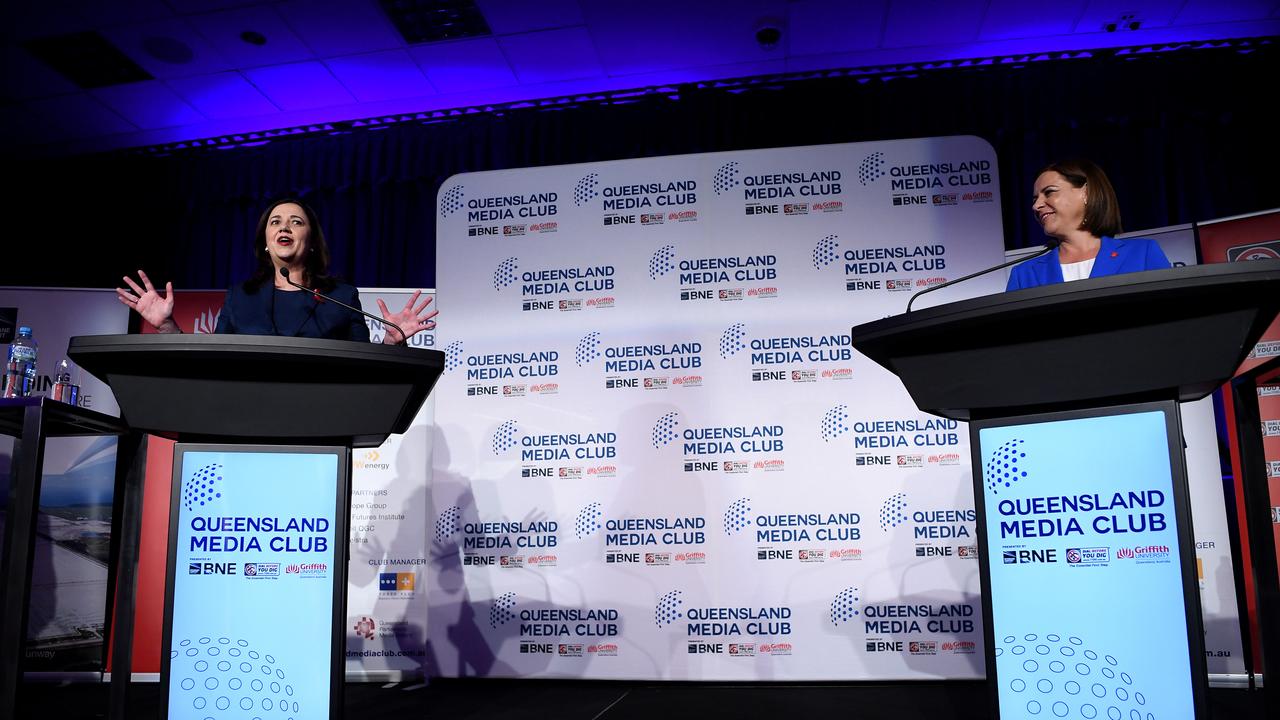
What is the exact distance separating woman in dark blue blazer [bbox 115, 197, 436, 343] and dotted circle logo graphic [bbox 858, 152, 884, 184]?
2456 millimetres

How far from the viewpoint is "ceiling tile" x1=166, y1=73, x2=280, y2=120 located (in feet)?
16.4

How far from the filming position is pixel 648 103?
5.21 metres

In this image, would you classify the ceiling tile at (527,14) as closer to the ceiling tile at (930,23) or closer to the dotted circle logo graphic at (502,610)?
the ceiling tile at (930,23)

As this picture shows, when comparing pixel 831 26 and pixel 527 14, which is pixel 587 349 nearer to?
pixel 527 14

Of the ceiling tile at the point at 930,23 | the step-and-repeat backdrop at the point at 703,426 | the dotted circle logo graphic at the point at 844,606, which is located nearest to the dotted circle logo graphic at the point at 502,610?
the step-and-repeat backdrop at the point at 703,426

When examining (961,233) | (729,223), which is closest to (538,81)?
(729,223)

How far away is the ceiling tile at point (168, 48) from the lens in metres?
4.50

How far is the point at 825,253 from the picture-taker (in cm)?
402

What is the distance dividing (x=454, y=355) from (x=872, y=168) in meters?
2.27

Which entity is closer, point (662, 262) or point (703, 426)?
point (703, 426)

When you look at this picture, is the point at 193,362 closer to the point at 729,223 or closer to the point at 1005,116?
the point at 729,223

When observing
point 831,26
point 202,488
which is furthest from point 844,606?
point 831,26

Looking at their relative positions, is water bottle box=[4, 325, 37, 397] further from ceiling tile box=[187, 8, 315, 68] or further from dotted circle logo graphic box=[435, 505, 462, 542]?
ceiling tile box=[187, 8, 315, 68]

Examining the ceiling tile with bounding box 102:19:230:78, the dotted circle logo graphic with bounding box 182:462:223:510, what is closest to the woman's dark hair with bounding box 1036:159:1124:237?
the dotted circle logo graphic with bounding box 182:462:223:510
